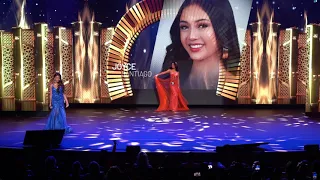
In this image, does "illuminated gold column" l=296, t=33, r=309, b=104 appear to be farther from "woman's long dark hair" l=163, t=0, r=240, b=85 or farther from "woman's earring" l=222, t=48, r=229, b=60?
"woman's earring" l=222, t=48, r=229, b=60

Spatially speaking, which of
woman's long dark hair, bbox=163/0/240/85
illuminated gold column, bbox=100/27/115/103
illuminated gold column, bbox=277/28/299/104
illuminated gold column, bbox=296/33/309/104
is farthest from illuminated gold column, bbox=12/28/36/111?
illuminated gold column, bbox=296/33/309/104

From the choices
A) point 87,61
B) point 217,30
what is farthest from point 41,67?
point 217,30

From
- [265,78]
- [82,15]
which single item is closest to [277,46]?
[265,78]

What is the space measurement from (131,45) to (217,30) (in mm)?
2831

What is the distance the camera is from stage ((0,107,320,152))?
22.8 feet

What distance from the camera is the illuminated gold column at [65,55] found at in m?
13.8

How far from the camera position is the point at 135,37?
13.9 meters

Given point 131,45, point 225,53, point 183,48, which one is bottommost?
point 225,53

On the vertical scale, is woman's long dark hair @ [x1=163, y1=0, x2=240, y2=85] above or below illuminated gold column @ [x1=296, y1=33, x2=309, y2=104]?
above

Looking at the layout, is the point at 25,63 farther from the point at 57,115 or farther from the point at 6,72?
the point at 57,115

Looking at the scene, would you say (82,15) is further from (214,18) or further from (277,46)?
(277,46)

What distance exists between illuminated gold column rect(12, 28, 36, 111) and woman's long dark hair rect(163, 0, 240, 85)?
13.9 feet

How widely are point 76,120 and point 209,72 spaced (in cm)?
507

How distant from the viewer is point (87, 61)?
46.1 ft
